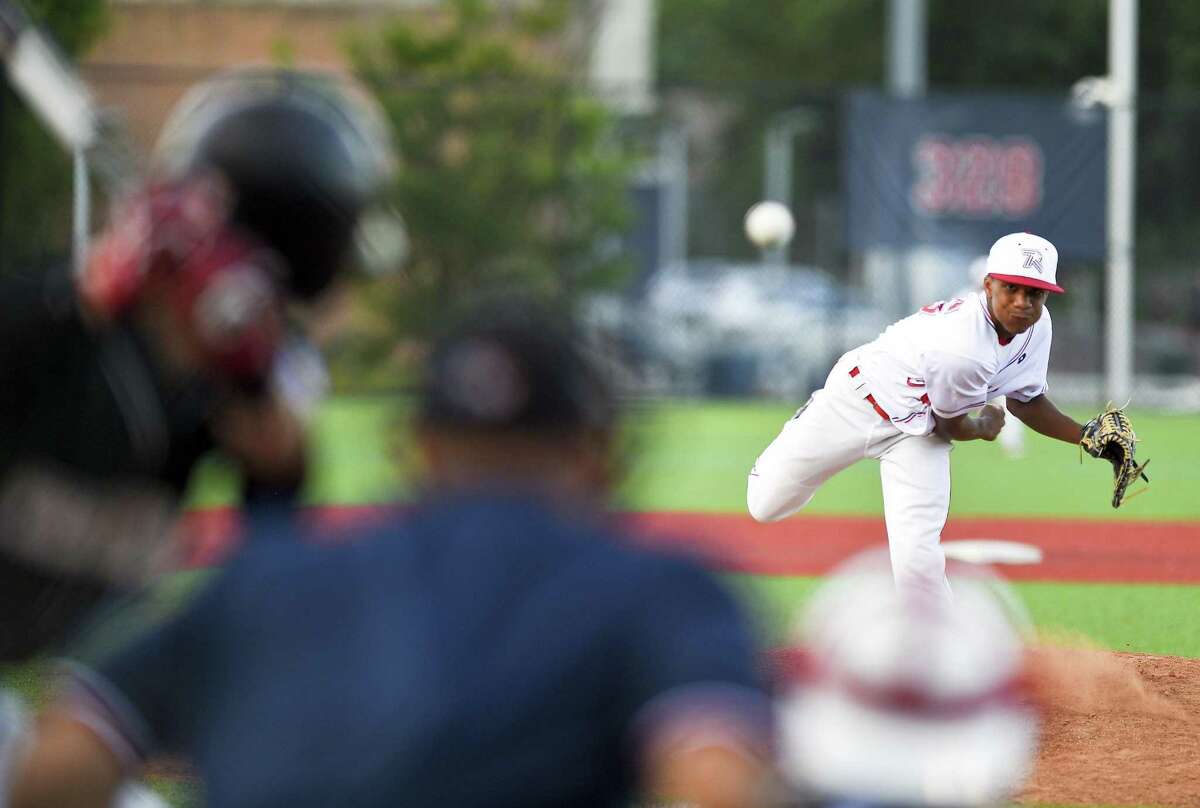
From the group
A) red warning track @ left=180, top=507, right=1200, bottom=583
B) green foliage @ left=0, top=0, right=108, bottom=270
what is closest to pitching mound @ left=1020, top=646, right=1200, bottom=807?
red warning track @ left=180, top=507, right=1200, bottom=583

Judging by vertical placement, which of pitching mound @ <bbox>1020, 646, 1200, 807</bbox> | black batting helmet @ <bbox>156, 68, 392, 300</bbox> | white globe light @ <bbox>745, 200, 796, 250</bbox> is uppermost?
black batting helmet @ <bbox>156, 68, 392, 300</bbox>

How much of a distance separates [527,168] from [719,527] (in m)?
10.4

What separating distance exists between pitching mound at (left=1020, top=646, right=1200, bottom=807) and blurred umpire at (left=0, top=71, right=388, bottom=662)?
3.58 metres

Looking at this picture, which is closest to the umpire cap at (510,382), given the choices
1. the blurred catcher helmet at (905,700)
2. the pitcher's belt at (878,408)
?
the blurred catcher helmet at (905,700)

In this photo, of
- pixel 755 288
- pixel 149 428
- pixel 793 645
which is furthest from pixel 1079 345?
pixel 149 428

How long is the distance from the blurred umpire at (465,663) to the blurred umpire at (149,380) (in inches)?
25.4

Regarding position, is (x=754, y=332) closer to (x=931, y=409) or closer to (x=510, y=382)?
(x=931, y=409)

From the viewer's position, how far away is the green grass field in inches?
95.0

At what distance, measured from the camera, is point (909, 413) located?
7.20 metres

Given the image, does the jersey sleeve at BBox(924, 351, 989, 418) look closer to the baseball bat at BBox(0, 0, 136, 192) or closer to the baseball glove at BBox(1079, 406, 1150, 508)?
the baseball glove at BBox(1079, 406, 1150, 508)

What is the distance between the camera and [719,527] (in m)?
13.0

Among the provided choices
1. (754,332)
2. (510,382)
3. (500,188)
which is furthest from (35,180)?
(510,382)

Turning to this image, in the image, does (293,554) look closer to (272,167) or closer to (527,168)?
(272,167)

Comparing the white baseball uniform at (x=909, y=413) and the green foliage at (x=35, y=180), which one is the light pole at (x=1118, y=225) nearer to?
the green foliage at (x=35, y=180)
